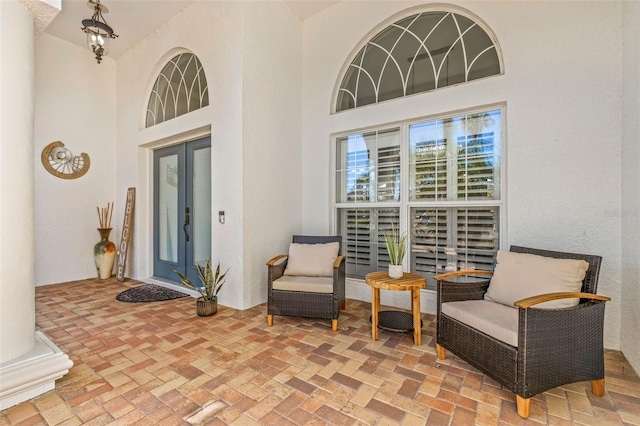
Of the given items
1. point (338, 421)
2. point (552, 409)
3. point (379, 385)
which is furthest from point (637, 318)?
point (338, 421)

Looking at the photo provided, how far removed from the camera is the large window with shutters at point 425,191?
10.2ft

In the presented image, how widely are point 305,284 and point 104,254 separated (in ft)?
13.6

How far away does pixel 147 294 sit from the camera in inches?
163

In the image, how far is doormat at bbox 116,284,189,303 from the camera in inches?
154

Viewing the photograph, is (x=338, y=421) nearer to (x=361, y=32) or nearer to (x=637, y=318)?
(x=637, y=318)

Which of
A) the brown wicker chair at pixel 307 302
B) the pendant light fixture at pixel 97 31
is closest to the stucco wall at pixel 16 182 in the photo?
the pendant light fixture at pixel 97 31

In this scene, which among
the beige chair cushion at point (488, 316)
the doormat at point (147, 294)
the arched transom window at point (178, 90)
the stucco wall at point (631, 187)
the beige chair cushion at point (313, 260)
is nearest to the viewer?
the beige chair cushion at point (488, 316)

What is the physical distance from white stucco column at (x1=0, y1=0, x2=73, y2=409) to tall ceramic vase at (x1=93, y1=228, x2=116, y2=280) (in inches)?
137

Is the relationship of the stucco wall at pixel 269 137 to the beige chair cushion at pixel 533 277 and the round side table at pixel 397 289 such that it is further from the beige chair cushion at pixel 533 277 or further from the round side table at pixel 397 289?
the beige chair cushion at pixel 533 277

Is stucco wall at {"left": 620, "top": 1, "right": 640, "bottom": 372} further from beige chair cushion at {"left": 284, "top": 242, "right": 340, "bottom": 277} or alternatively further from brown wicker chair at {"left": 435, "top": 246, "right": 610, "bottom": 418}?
beige chair cushion at {"left": 284, "top": 242, "right": 340, "bottom": 277}

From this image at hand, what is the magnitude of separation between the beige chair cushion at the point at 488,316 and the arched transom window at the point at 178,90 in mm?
3949

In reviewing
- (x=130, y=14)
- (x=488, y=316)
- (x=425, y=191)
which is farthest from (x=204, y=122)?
(x=488, y=316)

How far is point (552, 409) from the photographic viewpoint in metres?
1.75

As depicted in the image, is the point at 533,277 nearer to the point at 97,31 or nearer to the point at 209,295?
the point at 209,295
